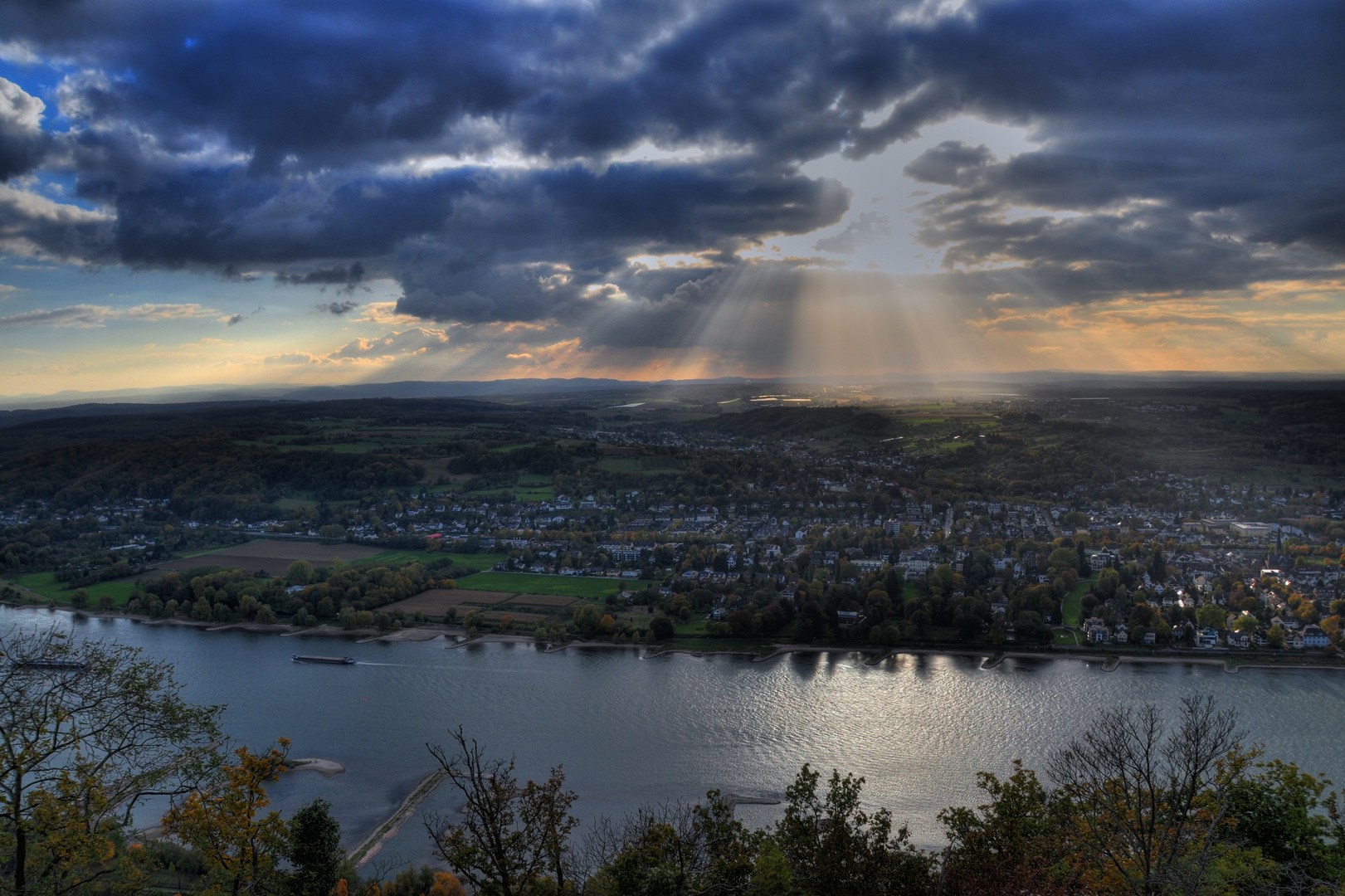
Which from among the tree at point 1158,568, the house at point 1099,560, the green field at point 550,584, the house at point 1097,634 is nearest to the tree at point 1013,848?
the house at point 1097,634

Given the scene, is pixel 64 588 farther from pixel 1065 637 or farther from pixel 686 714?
pixel 1065 637

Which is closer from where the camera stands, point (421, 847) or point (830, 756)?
point (421, 847)

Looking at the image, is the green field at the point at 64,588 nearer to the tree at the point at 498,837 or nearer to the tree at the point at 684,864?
the tree at the point at 684,864

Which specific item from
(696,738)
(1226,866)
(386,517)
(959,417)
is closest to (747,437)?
(959,417)

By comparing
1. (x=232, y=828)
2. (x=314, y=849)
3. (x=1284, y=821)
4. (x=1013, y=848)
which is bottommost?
(x=314, y=849)

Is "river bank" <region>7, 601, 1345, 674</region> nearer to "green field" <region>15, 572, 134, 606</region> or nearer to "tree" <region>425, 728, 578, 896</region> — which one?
"green field" <region>15, 572, 134, 606</region>

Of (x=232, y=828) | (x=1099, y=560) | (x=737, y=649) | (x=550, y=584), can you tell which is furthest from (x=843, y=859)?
(x=1099, y=560)

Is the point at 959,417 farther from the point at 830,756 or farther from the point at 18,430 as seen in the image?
the point at 18,430
